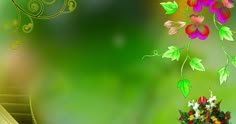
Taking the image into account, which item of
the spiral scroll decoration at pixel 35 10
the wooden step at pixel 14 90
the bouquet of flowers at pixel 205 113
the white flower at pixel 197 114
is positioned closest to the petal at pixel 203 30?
the bouquet of flowers at pixel 205 113

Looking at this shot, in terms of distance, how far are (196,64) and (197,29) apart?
224mm

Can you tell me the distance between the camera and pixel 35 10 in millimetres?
2367

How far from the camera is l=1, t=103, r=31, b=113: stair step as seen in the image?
235 cm

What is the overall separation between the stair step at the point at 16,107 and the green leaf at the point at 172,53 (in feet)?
3.06

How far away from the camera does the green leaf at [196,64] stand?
2342mm

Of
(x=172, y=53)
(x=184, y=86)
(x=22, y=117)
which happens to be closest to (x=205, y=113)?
(x=184, y=86)

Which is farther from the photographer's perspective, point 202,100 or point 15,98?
point 15,98

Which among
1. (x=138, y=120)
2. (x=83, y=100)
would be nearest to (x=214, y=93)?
(x=138, y=120)

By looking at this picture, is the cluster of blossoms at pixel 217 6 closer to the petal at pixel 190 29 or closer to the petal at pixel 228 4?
the petal at pixel 228 4

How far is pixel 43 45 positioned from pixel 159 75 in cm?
76

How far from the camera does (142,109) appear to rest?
Result: 2357mm

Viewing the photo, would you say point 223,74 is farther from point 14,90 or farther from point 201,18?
point 14,90

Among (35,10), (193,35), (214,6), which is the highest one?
(214,6)

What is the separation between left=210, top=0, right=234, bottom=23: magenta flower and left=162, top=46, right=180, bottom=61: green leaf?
0.34 m
